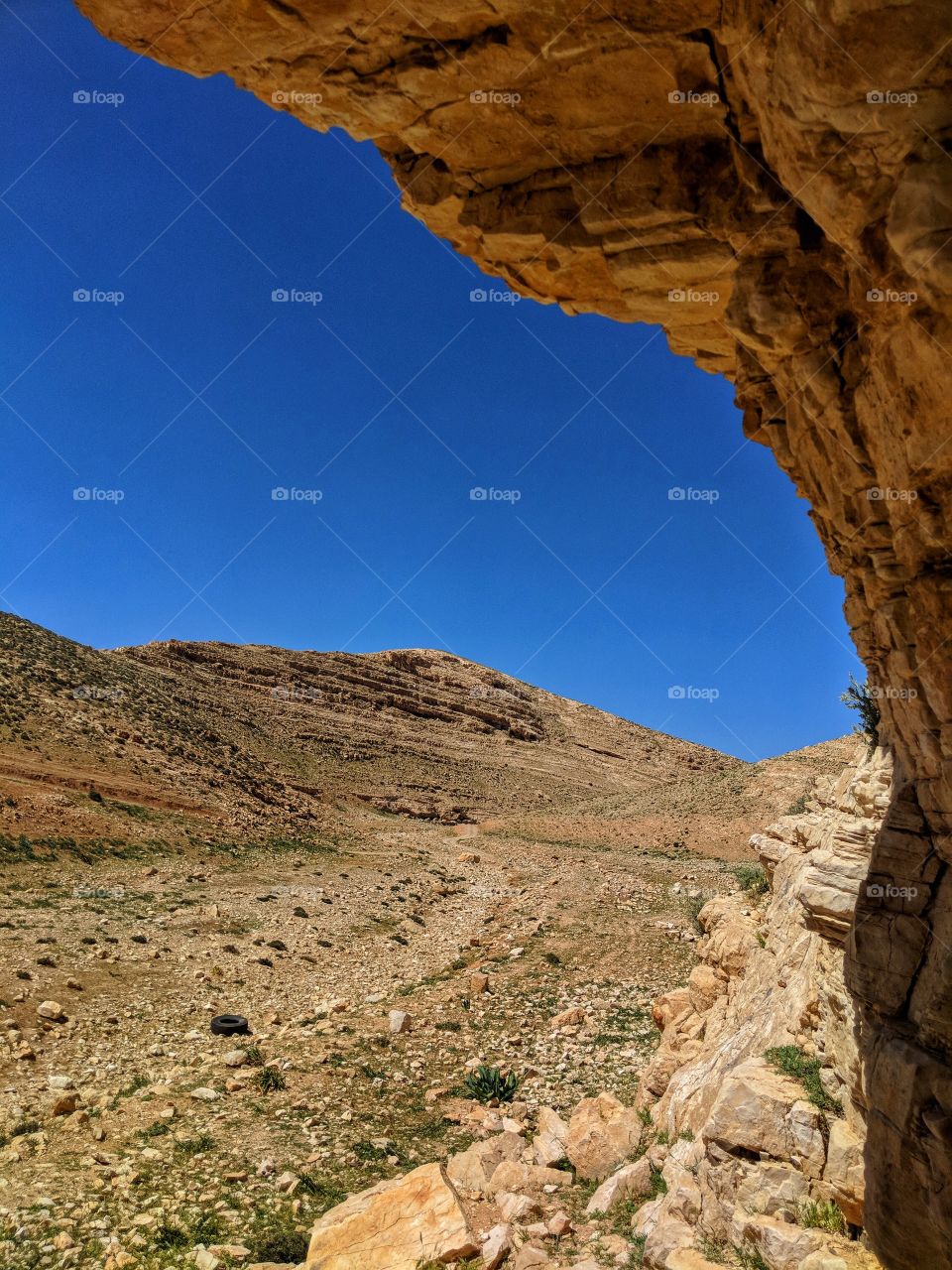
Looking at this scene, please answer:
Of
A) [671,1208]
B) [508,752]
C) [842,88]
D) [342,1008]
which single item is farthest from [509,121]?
[508,752]

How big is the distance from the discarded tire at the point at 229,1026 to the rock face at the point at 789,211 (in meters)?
10.9

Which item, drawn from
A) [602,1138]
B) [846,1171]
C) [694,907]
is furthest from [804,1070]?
[694,907]

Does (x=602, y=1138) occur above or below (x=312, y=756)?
below

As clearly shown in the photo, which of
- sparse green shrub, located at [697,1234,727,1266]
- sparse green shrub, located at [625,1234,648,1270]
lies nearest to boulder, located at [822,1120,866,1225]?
sparse green shrub, located at [697,1234,727,1266]

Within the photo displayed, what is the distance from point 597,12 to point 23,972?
16.6m

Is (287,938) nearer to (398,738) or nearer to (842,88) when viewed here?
(842,88)

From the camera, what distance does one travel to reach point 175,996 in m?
14.1

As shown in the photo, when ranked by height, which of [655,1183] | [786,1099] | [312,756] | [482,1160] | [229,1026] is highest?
[312,756]

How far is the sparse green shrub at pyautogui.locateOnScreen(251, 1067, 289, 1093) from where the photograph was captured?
10.9 metres

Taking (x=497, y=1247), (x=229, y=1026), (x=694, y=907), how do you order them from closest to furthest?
(x=497, y=1247), (x=229, y=1026), (x=694, y=907)

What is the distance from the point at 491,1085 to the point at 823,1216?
671cm

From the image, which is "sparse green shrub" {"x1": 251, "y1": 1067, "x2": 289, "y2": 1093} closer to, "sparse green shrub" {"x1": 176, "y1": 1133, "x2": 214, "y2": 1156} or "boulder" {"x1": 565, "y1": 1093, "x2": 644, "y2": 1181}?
"sparse green shrub" {"x1": 176, "y1": 1133, "x2": 214, "y2": 1156}

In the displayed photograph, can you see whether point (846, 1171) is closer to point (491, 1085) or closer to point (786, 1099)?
point (786, 1099)

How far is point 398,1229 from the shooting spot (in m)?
7.05
